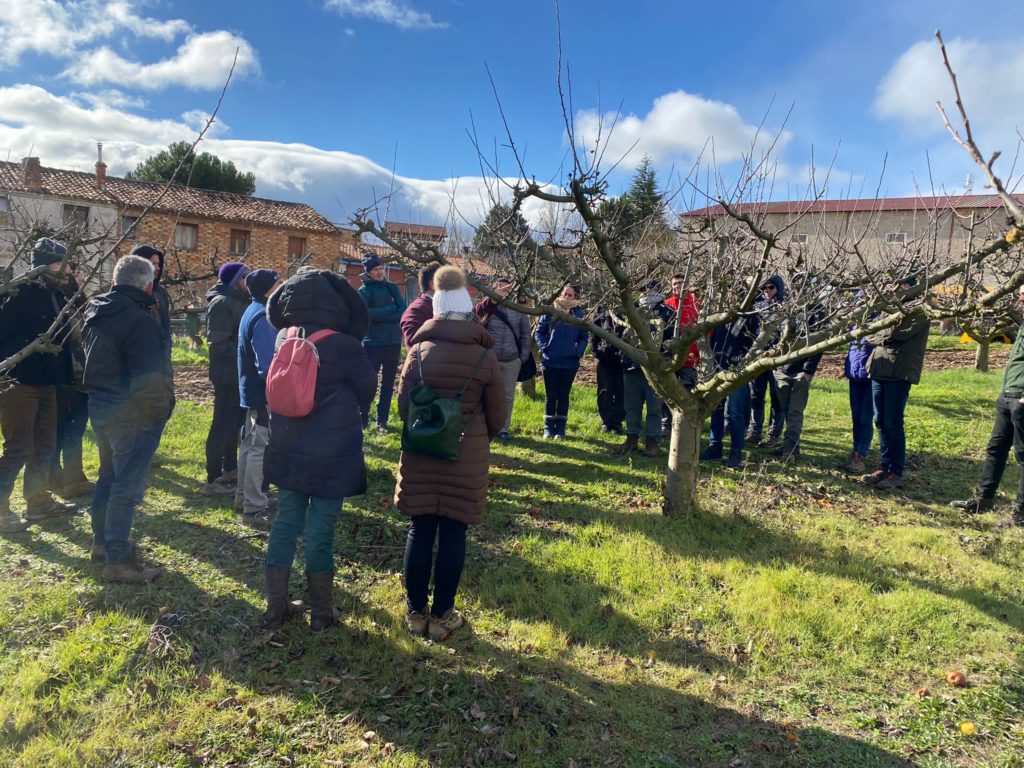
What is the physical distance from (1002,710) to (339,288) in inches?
169

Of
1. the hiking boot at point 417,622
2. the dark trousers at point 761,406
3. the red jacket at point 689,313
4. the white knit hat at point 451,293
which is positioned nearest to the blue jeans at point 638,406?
the red jacket at point 689,313

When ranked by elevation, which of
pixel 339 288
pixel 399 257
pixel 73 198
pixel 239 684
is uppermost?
pixel 73 198

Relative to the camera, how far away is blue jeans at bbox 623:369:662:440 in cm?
739

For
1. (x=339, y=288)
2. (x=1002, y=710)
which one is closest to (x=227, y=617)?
(x=339, y=288)

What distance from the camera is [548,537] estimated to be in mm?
5133

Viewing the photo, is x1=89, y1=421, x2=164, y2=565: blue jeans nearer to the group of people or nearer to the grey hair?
the group of people

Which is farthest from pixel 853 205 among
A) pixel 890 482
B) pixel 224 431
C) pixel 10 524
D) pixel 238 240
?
pixel 238 240

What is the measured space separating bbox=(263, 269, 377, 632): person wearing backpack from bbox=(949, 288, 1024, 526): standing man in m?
5.43

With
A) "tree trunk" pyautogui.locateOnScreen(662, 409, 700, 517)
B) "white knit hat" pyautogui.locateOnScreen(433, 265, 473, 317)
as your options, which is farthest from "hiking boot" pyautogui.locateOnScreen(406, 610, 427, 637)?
"tree trunk" pyautogui.locateOnScreen(662, 409, 700, 517)

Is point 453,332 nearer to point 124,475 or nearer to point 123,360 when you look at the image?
point 123,360

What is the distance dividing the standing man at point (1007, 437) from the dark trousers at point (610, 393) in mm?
3930

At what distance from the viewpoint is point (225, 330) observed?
5.46 metres

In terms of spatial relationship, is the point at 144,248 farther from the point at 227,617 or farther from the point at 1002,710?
the point at 1002,710

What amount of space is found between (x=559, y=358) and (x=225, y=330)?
13.5ft
